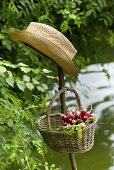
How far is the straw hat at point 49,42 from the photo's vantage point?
1688 millimetres

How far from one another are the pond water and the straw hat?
1.28 metres

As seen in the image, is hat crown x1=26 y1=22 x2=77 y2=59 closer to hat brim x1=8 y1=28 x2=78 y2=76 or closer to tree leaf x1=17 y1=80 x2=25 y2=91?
hat brim x1=8 y1=28 x2=78 y2=76

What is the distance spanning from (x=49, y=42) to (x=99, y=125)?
2164 mm

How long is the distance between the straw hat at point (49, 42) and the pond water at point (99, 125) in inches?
50.4

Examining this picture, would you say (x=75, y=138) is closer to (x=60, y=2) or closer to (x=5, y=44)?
(x=5, y=44)

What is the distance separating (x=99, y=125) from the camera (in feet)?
12.3

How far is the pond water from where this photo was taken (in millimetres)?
3123

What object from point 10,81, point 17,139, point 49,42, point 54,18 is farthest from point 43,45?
point 54,18

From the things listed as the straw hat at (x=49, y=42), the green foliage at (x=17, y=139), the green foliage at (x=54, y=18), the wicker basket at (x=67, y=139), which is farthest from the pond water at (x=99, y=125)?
the straw hat at (x=49, y=42)

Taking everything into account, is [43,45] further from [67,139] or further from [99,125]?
[99,125]

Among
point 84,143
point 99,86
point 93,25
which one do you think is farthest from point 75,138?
point 99,86

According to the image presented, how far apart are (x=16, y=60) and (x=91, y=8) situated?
0.69 metres

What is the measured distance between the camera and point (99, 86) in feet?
15.5

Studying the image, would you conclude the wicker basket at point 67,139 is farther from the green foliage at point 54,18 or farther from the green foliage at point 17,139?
the green foliage at point 54,18
